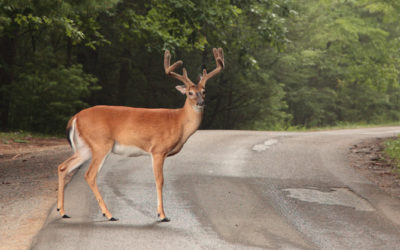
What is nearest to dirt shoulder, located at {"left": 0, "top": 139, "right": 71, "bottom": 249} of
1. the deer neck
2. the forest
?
the deer neck

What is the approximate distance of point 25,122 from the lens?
20.4m

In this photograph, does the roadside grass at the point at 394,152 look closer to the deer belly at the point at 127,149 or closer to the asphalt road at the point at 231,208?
the asphalt road at the point at 231,208

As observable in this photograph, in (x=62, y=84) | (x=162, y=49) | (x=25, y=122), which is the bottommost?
(x=25, y=122)

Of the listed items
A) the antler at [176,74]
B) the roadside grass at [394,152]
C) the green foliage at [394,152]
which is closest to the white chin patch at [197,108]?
the antler at [176,74]

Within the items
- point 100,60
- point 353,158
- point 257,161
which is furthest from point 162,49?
point 100,60

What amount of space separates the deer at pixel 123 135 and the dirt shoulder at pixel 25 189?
59cm

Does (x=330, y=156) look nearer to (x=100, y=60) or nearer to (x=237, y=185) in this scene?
(x=237, y=185)

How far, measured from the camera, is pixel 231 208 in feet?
25.4

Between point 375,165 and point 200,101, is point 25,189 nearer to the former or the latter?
point 200,101

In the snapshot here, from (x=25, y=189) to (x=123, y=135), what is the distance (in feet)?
10.1

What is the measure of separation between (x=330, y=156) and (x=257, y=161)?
2.36m

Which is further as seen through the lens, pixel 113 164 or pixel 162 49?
pixel 162 49

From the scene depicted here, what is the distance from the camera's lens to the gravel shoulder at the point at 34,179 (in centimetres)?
641

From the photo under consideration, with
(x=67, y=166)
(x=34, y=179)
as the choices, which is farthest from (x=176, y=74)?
(x=34, y=179)
